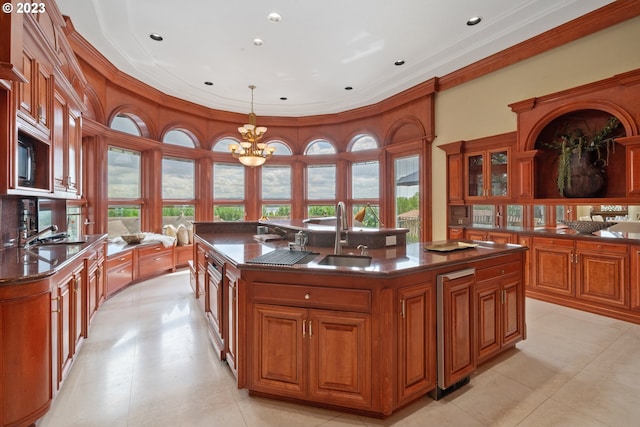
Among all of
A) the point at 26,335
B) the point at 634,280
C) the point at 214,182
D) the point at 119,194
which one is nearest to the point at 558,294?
the point at 634,280

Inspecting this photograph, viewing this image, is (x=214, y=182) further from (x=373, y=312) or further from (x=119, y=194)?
(x=373, y=312)

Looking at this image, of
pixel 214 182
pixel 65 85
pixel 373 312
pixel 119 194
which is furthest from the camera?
pixel 214 182

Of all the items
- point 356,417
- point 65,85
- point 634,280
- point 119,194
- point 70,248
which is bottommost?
point 356,417

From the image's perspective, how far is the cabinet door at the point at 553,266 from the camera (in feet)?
12.2

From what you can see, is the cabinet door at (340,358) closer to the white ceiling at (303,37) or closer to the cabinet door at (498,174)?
the white ceiling at (303,37)

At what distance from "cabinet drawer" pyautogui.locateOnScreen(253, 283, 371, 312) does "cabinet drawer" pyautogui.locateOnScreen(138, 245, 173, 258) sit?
157 inches

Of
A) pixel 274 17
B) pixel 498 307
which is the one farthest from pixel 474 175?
pixel 274 17

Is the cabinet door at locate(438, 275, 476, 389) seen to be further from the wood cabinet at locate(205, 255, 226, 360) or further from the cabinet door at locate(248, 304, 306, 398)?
the wood cabinet at locate(205, 255, 226, 360)

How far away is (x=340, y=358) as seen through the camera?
5.95 ft

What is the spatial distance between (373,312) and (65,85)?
3.67 m

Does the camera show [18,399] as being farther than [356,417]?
No

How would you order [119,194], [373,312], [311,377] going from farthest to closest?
[119,194], [311,377], [373,312]

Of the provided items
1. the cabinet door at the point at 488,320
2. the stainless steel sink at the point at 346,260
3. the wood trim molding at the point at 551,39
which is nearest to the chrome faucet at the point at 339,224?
the stainless steel sink at the point at 346,260

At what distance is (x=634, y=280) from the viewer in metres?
3.21
